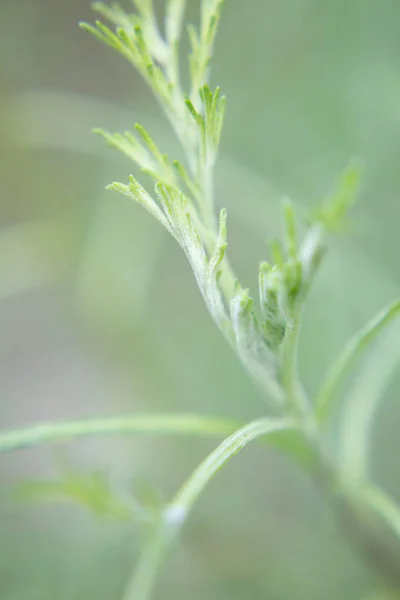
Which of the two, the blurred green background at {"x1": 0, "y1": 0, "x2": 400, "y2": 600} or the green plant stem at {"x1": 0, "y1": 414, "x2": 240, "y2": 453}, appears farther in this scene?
the blurred green background at {"x1": 0, "y1": 0, "x2": 400, "y2": 600}

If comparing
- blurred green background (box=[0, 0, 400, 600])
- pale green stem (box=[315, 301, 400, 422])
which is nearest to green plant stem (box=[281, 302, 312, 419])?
pale green stem (box=[315, 301, 400, 422])

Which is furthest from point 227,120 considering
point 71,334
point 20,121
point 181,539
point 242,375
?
point 181,539

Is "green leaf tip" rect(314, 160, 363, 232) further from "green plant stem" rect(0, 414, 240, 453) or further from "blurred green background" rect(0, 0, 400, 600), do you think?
"blurred green background" rect(0, 0, 400, 600)

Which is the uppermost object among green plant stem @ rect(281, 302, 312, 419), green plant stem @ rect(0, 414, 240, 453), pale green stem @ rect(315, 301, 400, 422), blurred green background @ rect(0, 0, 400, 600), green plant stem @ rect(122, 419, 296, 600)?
blurred green background @ rect(0, 0, 400, 600)

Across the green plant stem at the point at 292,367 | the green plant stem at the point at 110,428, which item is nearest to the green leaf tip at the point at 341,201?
the green plant stem at the point at 292,367

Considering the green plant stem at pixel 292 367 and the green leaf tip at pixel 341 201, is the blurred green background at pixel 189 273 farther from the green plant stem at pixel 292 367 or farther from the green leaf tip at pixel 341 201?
the green leaf tip at pixel 341 201

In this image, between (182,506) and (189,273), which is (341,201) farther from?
(189,273)
